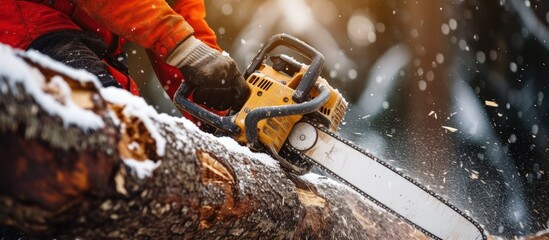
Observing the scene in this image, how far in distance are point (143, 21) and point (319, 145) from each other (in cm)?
87

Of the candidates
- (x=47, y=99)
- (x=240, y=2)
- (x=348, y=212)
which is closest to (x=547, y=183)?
(x=348, y=212)

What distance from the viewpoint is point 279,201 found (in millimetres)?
1281

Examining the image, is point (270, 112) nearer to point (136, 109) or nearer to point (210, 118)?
point (210, 118)

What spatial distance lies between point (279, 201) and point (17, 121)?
87cm

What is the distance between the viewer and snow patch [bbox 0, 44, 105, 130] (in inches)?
22.1

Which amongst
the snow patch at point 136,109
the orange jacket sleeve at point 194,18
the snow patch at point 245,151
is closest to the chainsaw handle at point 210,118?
the snow patch at point 245,151

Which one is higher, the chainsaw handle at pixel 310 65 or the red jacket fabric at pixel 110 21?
the chainsaw handle at pixel 310 65

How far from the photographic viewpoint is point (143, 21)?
4.81ft

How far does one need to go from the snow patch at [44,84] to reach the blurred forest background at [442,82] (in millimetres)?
3418

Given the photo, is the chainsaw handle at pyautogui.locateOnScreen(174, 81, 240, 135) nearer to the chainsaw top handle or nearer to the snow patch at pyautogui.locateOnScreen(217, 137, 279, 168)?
the chainsaw top handle

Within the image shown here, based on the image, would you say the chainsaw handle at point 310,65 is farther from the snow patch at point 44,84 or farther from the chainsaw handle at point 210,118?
the snow patch at point 44,84

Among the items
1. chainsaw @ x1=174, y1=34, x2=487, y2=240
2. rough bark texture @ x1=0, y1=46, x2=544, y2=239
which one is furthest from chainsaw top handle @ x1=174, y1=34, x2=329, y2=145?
rough bark texture @ x1=0, y1=46, x2=544, y2=239

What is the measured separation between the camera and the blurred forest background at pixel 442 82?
3904 mm

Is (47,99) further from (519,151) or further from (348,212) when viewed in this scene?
(519,151)
